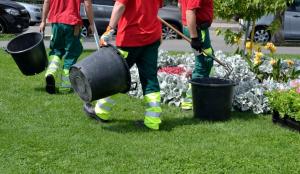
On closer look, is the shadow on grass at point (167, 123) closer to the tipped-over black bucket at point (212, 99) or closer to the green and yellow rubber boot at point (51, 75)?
the tipped-over black bucket at point (212, 99)

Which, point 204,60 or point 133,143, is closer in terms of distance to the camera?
point 133,143

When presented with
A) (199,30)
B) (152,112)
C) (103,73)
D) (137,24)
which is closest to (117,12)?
(137,24)

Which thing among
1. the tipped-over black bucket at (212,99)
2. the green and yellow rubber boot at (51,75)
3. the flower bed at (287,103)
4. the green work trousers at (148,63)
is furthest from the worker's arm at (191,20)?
the green and yellow rubber boot at (51,75)

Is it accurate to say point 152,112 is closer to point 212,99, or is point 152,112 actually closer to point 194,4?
point 212,99

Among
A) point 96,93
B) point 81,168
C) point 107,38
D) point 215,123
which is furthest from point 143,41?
point 81,168

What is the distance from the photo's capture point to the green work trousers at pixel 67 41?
7508 mm

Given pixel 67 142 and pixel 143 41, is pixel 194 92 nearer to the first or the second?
A: pixel 143 41

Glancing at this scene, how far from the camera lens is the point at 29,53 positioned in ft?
24.4

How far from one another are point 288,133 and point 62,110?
263 centimetres

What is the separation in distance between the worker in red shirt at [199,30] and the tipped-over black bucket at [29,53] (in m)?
2.08

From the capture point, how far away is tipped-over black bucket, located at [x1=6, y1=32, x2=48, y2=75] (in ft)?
24.5

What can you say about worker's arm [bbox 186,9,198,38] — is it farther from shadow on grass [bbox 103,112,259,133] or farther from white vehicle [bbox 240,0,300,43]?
white vehicle [bbox 240,0,300,43]

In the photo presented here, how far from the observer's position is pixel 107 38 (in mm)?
5562

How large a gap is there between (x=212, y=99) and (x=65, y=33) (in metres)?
2.49
